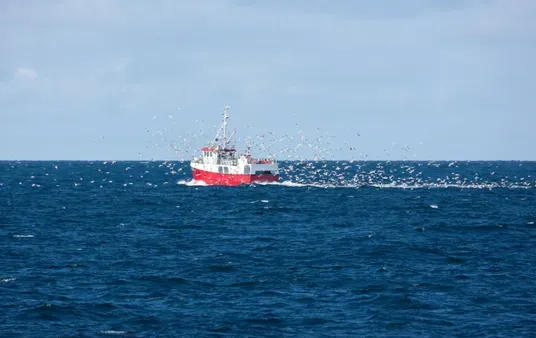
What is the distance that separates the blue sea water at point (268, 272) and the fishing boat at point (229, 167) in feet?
136

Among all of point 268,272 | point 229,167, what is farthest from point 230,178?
point 268,272

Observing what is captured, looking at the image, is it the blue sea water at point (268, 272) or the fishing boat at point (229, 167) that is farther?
the fishing boat at point (229, 167)

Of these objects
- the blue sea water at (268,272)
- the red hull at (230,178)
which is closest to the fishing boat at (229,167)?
the red hull at (230,178)

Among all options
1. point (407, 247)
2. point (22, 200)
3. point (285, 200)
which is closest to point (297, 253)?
point (407, 247)

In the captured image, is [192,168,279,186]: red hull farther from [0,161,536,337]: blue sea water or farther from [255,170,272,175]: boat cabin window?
[0,161,536,337]: blue sea water

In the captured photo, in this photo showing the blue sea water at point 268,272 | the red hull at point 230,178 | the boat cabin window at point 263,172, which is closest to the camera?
the blue sea water at point 268,272

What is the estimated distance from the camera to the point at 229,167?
407 feet

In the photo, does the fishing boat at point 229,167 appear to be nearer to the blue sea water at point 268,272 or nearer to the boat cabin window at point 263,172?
the boat cabin window at point 263,172

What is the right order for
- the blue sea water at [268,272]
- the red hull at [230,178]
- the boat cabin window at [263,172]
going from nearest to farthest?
the blue sea water at [268,272], the boat cabin window at [263,172], the red hull at [230,178]

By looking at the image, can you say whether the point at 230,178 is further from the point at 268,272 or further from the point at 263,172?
the point at 268,272

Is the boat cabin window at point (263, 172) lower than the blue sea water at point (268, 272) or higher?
higher

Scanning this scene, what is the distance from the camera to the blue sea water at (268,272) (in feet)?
98.9

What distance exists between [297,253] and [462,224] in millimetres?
22771

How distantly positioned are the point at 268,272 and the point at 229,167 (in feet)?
274
